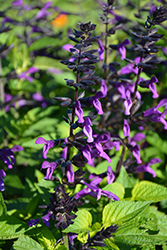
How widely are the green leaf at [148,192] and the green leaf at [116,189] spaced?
11cm

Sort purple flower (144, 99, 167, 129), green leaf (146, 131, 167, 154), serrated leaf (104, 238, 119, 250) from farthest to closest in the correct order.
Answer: green leaf (146, 131, 167, 154) < purple flower (144, 99, 167, 129) < serrated leaf (104, 238, 119, 250)

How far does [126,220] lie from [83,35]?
1100 millimetres

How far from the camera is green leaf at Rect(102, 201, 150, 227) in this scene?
58.1 inches

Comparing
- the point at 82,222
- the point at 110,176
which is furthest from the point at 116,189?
the point at 82,222

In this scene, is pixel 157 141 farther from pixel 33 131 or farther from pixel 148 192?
pixel 33 131

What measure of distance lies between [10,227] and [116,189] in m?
0.72

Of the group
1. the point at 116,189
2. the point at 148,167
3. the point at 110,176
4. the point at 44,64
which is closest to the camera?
the point at 116,189

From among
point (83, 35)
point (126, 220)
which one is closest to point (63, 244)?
point (126, 220)

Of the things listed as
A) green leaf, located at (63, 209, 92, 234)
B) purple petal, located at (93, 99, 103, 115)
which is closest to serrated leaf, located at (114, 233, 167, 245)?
green leaf, located at (63, 209, 92, 234)

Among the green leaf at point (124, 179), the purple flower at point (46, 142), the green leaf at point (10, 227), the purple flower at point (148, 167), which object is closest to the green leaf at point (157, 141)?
the purple flower at point (148, 167)

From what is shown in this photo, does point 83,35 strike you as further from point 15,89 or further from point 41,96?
point 41,96

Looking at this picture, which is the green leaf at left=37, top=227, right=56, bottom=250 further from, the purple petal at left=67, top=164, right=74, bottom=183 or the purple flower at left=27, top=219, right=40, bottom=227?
the purple petal at left=67, top=164, right=74, bottom=183

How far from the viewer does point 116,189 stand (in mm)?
1701

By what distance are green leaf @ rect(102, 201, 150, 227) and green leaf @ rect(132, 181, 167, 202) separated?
0.23m
